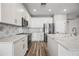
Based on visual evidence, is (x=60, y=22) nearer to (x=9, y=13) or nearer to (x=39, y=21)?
(x=39, y=21)

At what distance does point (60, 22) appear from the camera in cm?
753

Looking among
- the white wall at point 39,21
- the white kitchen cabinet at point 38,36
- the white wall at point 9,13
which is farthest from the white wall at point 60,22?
the white wall at point 9,13

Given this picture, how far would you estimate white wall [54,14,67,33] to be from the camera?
751 centimetres

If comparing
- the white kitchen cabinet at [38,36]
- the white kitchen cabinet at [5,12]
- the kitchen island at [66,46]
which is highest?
the white kitchen cabinet at [5,12]

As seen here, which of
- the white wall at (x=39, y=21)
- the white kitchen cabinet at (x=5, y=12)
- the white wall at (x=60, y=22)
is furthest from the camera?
the white wall at (x=39, y=21)

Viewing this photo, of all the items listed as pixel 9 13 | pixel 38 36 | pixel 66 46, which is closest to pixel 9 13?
pixel 9 13

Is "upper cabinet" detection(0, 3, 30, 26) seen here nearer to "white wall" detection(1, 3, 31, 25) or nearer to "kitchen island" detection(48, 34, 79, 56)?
"white wall" detection(1, 3, 31, 25)

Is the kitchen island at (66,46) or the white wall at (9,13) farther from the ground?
the white wall at (9,13)

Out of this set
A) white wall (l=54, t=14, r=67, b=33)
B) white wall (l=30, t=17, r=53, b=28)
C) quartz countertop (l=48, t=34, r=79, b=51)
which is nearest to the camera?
quartz countertop (l=48, t=34, r=79, b=51)

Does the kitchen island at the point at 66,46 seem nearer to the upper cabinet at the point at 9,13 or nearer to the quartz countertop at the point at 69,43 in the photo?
the quartz countertop at the point at 69,43

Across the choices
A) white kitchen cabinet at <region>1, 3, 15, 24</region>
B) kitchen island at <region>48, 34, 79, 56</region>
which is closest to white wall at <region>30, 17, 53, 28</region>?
white kitchen cabinet at <region>1, 3, 15, 24</region>

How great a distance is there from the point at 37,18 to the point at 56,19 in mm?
1746

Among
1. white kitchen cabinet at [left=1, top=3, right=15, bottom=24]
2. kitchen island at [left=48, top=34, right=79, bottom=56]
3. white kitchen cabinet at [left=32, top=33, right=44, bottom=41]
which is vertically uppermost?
white kitchen cabinet at [left=1, top=3, right=15, bottom=24]

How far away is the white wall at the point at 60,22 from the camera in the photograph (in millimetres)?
7511
